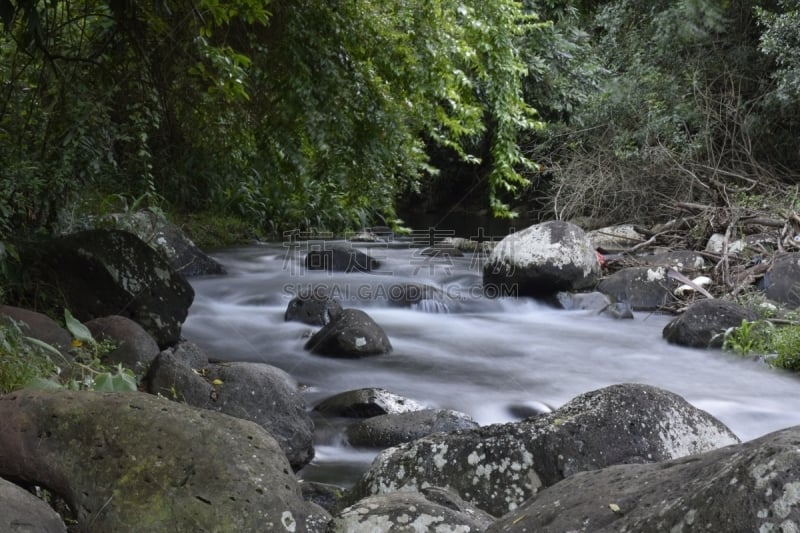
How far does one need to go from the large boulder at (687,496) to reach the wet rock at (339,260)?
8744 mm

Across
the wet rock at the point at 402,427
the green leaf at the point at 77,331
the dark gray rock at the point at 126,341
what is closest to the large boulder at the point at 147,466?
the green leaf at the point at 77,331

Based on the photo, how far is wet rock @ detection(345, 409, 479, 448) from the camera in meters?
4.94

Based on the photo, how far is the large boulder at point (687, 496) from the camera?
1515 millimetres

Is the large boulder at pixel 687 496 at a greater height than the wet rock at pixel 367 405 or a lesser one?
greater

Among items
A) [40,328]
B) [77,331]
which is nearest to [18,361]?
[77,331]

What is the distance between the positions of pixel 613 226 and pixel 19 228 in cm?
903

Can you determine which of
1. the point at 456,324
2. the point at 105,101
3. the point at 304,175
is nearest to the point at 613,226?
the point at 456,324

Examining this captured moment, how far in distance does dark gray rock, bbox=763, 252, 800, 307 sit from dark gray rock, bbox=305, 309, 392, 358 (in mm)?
4169

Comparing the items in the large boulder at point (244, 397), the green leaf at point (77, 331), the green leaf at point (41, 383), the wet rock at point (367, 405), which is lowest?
the wet rock at point (367, 405)

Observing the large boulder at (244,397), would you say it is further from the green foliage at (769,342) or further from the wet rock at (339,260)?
the wet rock at (339,260)

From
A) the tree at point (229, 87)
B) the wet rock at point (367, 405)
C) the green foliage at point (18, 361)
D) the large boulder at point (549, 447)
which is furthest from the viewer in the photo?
the tree at point (229, 87)

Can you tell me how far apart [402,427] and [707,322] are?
3.80 metres

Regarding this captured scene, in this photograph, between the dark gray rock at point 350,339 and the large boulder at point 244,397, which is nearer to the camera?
the large boulder at point 244,397

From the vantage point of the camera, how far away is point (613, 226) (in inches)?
514
